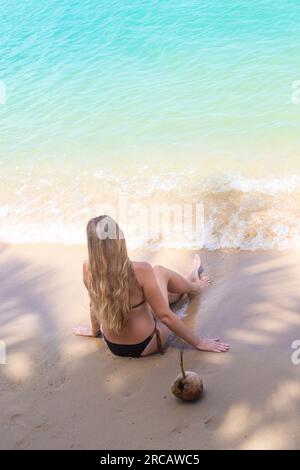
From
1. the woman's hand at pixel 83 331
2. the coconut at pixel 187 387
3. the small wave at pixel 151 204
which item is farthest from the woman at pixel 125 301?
the small wave at pixel 151 204

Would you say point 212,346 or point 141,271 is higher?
point 141,271

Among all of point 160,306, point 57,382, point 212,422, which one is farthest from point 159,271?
point 212,422

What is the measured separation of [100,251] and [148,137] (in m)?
4.66

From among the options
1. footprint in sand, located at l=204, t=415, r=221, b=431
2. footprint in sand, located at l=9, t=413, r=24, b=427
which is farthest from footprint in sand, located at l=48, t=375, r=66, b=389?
footprint in sand, located at l=204, t=415, r=221, b=431

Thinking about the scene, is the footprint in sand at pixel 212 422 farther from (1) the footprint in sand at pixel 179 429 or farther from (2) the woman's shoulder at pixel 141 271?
(2) the woman's shoulder at pixel 141 271

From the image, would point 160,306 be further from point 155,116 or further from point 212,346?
point 155,116

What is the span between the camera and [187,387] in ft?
10.6

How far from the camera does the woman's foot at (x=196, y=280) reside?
4.52 m

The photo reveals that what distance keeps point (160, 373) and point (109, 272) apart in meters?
0.74

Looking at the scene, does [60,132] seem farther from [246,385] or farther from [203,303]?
[246,385]

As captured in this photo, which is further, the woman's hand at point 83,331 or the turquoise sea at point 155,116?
the turquoise sea at point 155,116

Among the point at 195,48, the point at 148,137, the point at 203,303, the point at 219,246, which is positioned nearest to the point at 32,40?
the point at 195,48

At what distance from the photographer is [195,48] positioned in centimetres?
1011

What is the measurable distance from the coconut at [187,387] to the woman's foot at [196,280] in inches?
49.5
